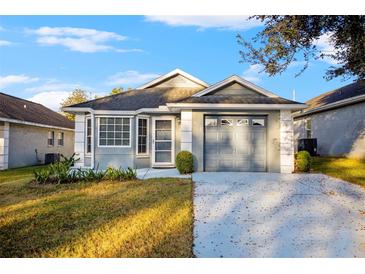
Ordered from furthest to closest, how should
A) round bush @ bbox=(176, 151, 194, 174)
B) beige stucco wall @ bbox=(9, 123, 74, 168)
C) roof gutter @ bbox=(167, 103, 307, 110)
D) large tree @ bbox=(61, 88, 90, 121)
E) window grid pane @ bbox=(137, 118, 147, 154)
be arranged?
large tree @ bbox=(61, 88, 90, 121) → beige stucco wall @ bbox=(9, 123, 74, 168) → window grid pane @ bbox=(137, 118, 147, 154) → roof gutter @ bbox=(167, 103, 307, 110) → round bush @ bbox=(176, 151, 194, 174)

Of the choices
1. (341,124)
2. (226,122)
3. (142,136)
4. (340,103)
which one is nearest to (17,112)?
(142,136)

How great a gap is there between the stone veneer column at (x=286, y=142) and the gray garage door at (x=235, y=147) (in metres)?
0.70

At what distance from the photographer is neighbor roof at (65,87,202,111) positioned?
46.1 ft

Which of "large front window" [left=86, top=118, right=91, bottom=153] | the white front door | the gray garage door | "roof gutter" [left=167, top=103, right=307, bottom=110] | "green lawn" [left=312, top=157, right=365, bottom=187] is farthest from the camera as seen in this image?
"large front window" [left=86, top=118, right=91, bottom=153]

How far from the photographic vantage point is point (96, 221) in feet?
18.8

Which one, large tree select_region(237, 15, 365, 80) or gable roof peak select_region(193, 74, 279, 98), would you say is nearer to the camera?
large tree select_region(237, 15, 365, 80)

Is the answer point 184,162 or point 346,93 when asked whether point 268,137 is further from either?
point 346,93

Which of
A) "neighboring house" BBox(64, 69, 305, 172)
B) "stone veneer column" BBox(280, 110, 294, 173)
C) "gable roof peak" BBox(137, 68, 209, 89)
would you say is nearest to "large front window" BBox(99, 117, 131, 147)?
"neighboring house" BBox(64, 69, 305, 172)

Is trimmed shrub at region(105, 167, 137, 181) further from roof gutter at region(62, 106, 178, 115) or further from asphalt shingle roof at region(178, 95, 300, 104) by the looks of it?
roof gutter at region(62, 106, 178, 115)
